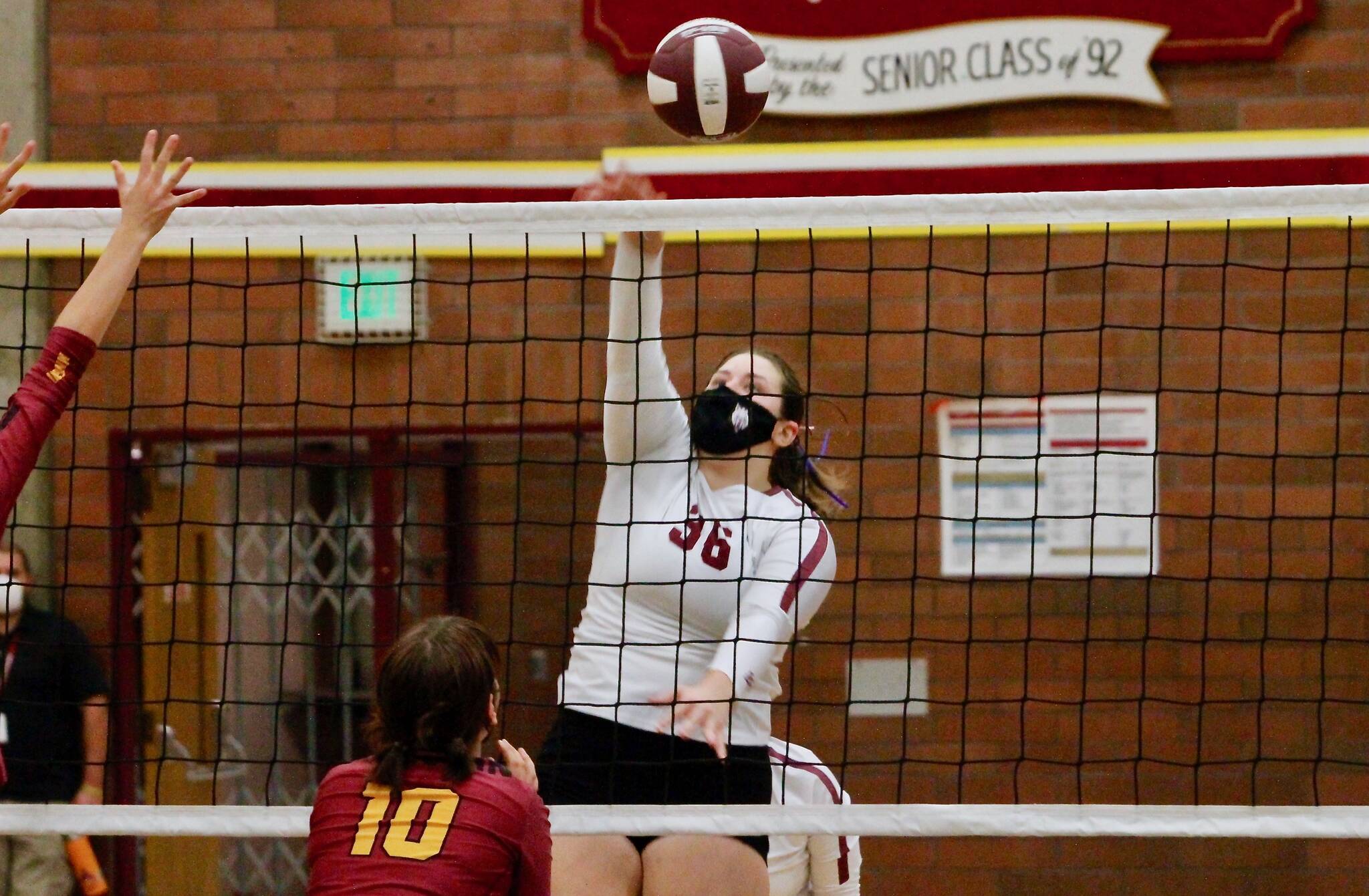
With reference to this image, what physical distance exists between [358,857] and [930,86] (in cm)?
417

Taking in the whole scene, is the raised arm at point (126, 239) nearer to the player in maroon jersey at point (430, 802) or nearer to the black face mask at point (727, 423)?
the player in maroon jersey at point (430, 802)

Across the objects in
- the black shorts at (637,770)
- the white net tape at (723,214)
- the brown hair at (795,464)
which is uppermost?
the white net tape at (723,214)

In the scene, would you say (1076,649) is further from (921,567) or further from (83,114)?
(83,114)

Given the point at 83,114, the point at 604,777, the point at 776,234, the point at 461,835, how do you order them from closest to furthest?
the point at 461,835 < the point at 604,777 < the point at 776,234 < the point at 83,114

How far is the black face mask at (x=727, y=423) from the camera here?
11.9 ft

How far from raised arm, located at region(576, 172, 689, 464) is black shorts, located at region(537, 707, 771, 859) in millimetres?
618

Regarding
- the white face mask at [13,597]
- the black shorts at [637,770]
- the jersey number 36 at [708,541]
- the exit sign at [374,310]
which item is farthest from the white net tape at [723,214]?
the exit sign at [374,310]

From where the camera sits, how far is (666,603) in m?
3.55

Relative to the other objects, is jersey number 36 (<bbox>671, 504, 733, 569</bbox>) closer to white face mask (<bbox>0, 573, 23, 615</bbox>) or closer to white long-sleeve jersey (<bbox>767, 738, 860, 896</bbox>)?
white long-sleeve jersey (<bbox>767, 738, 860, 896</bbox>)

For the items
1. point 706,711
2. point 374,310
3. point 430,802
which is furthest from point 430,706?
point 374,310

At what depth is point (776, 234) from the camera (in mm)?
5836

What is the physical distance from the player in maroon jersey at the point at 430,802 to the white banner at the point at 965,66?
12.4 ft

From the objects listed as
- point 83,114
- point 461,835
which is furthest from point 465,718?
point 83,114

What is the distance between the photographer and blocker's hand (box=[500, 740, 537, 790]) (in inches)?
110
